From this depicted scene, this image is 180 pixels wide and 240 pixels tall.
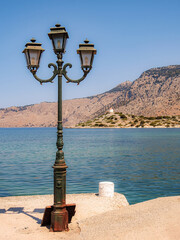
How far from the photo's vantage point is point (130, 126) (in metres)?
171

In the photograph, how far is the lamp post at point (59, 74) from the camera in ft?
27.6

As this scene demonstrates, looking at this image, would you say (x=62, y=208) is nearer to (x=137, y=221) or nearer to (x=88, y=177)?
(x=137, y=221)

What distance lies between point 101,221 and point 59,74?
3962mm

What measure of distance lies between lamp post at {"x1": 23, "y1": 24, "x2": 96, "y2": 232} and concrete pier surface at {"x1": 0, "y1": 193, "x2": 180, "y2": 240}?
418mm

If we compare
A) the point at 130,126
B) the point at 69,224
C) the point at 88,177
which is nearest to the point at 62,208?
the point at 69,224

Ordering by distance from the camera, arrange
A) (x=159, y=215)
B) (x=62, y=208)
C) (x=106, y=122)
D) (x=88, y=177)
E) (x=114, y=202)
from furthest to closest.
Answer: (x=106, y=122) < (x=88, y=177) < (x=114, y=202) < (x=159, y=215) < (x=62, y=208)

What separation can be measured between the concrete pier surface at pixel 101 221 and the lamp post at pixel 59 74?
1.37 feet

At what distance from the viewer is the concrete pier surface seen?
7801 millimetres

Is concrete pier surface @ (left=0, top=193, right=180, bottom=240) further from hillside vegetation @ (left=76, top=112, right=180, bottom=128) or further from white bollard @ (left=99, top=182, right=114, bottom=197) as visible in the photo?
hillside vegetation @ (left=76, top=112, right=180, bottom=128)

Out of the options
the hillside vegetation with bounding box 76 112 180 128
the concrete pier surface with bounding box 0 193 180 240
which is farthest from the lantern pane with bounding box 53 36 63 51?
the hillside vegetation with bounding box 76 112 180 128

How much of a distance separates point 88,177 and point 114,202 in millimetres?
10800

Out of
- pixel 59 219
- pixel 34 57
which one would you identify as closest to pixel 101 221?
pixel 59 219

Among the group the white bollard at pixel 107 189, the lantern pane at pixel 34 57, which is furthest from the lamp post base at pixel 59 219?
the white bollard at pixel 107 189

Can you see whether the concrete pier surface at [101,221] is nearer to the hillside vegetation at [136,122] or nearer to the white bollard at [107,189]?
the white bollard at [107,189]
